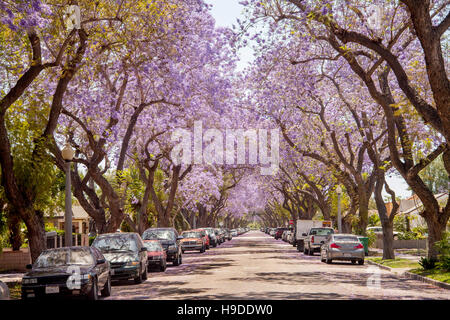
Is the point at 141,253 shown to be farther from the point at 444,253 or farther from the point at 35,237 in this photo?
the point at 444,253

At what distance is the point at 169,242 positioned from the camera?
97.6 ft

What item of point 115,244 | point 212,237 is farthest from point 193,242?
point 115,244

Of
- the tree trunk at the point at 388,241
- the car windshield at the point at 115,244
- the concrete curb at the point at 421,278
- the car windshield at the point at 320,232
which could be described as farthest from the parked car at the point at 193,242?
the car windshield at the point at 115,244

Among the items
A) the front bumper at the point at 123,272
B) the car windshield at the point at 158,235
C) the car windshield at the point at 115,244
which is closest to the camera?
the front bumper at the point at 123,272

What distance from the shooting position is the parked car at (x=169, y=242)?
96.2 ft

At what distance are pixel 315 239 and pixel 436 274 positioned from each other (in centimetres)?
1737

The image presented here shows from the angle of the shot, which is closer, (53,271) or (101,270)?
(53,271)

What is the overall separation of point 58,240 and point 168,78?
562 inches

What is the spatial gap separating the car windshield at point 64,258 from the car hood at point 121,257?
3.92 m

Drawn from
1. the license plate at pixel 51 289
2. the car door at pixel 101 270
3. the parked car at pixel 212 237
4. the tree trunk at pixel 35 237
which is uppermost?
the tree trunk at pixel 35 237

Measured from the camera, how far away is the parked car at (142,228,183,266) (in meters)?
29.3

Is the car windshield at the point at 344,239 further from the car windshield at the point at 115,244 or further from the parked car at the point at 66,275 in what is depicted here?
the parked car at the point at 66,275

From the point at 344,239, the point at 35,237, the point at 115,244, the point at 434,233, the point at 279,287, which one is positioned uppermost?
the point at 35,237
